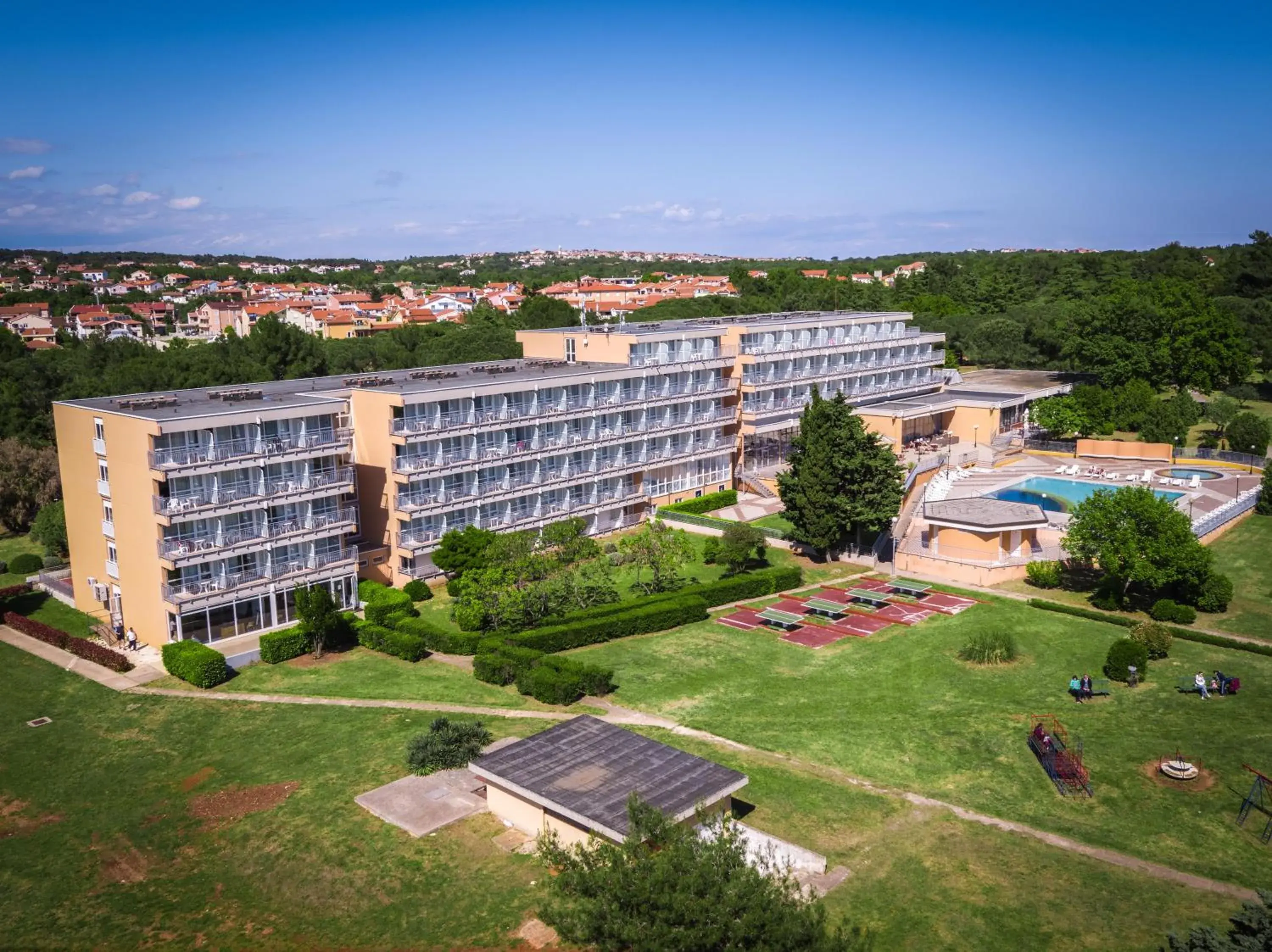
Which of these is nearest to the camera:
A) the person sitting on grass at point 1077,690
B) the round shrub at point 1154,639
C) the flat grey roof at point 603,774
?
the flat grey roof at point 603,774

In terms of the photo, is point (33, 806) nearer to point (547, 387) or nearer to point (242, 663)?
point (242, 663)

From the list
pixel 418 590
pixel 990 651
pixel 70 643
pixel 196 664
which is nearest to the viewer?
pixel 196 664

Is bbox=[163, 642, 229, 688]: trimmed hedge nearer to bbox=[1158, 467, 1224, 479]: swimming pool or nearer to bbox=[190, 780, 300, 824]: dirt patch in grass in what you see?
bbox=[190, 780, 300, 824]: dirt patch in grass

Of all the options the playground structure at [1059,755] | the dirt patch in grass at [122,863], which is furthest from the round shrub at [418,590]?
the playground structure at [1059,755]

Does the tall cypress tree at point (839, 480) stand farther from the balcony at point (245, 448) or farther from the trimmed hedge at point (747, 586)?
the balcony at point (245, 448)

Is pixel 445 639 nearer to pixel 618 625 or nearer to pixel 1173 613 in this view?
pixel 618 625

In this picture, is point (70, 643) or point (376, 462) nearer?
point (70, 643)

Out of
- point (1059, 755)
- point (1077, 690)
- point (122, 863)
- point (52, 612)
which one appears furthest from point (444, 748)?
point (52, 612)

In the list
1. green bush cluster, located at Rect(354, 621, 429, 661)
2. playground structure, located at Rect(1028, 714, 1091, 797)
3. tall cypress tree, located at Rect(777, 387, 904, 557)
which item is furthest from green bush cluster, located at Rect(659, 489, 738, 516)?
playground structure, located at Rect(1028, 714, 1091, 797)
